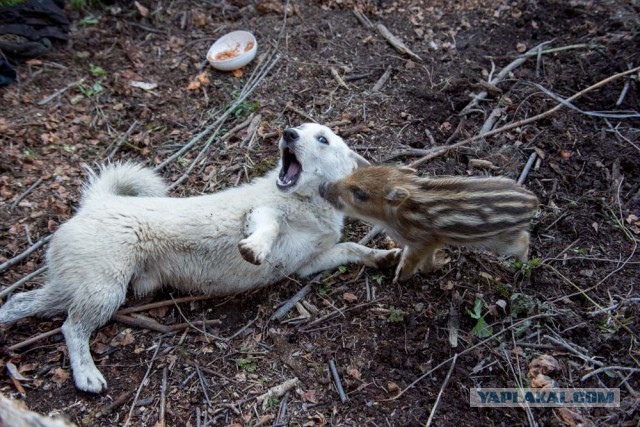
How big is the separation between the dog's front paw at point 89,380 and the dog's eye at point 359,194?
2.59 m

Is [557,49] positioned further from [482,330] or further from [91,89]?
[91,89]

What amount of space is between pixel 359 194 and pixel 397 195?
0.41 meters

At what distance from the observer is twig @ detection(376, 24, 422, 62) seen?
6.71m

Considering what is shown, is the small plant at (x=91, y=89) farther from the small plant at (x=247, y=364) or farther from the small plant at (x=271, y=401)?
the small plant at (x=271, y=401)

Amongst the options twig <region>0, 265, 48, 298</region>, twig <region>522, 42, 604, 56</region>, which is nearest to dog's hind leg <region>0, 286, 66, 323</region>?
twig <region>0, 265, 48, 298</region>

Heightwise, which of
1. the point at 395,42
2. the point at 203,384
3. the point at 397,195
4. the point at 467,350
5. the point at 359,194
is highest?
the point at 395,42

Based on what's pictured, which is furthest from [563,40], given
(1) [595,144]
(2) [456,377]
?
(2) [456,377]

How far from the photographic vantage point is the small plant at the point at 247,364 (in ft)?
13.7

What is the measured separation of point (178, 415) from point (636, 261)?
418 cm

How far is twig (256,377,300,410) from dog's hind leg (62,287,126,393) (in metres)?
1.30

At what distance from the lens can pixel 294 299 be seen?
15.3 ft

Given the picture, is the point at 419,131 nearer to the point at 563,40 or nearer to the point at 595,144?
the point at 595,144

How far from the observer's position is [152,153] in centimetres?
604

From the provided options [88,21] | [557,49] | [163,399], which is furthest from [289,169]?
[88,21]
